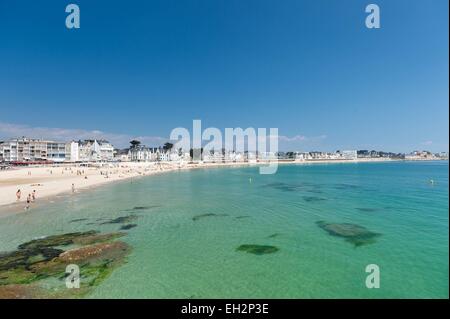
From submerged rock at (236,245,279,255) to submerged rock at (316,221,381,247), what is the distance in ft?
20.7

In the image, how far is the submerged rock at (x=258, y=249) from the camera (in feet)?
59.4

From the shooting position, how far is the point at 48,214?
29484mm

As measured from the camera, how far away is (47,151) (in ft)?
493

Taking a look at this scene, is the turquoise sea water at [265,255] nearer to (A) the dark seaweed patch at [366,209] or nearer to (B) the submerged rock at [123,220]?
(A) the dark seaweed patch at [366,209]

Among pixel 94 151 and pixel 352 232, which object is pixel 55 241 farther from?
pixel 94 151

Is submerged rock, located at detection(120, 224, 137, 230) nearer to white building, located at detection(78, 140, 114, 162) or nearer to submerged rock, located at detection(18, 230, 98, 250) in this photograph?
submerged rock, located at detection(18, 230, 98, 250)

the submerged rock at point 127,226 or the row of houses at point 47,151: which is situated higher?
the row of houses at point 47,151

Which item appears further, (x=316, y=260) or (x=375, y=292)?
(x=316, y=260)

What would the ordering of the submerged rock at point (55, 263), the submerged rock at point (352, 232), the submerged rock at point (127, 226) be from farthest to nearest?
the submerged rock at point (127, 226) → the submerged rock at point (352, 232) → the submerged rock at point (55, 263)

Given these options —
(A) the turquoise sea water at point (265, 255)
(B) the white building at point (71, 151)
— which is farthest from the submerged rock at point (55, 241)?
(B) the white building at point (71, 151)

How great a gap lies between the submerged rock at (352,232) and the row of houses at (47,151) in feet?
516

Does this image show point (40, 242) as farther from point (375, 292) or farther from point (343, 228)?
point (343, 228)
